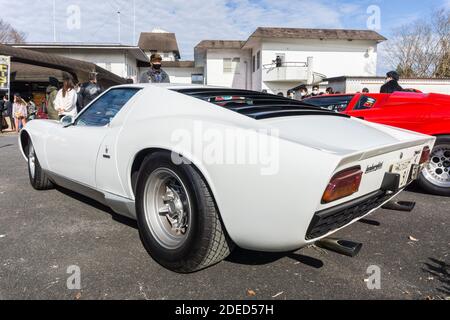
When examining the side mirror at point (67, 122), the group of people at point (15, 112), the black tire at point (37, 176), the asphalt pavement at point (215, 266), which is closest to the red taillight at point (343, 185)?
the asphalt pavement at point (215, 266)

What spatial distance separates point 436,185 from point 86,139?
404 cm

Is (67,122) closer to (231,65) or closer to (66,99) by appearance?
(66,99)

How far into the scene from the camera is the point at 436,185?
14.1ft

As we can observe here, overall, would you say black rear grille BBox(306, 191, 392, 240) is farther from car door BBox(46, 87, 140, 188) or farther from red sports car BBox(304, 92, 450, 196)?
red sports car BBox(304, 92, 450, 196)

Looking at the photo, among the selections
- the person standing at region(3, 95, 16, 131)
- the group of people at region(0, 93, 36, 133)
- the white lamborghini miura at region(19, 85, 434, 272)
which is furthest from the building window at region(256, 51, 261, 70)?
the white lamborghini miura at region(19, 85, 434, 272)

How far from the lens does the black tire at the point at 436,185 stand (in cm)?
423

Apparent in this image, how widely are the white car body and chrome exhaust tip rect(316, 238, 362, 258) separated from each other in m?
0.09

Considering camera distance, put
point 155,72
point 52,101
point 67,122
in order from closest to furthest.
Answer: point 67,122
point 155,72
point 52,101

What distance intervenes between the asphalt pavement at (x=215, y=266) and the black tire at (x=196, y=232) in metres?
0.12

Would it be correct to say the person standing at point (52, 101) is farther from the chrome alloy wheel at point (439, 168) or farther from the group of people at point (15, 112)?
the chrome alloy wheel at point (439, 168)

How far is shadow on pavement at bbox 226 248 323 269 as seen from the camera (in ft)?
7.99

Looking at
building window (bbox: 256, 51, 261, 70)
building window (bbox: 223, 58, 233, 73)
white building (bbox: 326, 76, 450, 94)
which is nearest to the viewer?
white building (bbox: 326, 76, 450, 94)

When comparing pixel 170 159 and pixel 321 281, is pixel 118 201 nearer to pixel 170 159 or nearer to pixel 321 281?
pixel 170 159

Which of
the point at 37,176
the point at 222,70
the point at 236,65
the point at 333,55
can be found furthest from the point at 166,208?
the point at 236,65
